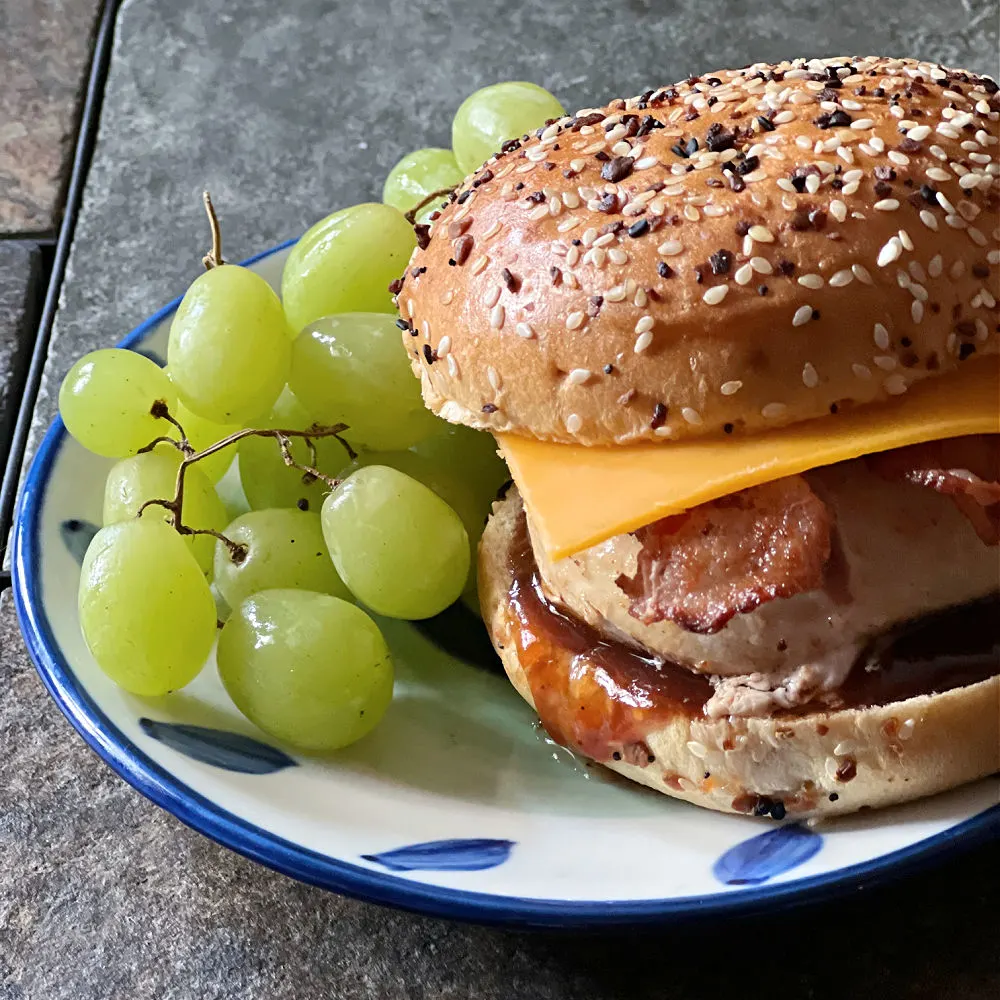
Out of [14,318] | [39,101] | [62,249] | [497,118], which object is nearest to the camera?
[497,118]

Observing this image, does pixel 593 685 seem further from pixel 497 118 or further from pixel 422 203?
pixel 497 118

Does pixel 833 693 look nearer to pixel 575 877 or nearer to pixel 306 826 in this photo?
pixel 575 877

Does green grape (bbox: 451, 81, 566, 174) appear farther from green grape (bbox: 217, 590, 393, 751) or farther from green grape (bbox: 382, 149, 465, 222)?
green grape (bbox: 217, 590, 393, 751)

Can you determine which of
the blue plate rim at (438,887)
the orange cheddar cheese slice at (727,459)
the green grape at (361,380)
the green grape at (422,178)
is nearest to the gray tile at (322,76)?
the green grape at (422,178)

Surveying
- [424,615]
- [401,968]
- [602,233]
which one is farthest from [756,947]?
[602,233]

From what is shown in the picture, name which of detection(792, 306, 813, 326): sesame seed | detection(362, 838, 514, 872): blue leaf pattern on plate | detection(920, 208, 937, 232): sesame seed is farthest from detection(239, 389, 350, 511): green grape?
detection(920, 208, 937, 232): sesame seed

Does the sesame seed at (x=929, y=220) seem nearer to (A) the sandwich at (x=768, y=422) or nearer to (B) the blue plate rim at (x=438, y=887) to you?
(A) the sandwich at (x=768, y=422)

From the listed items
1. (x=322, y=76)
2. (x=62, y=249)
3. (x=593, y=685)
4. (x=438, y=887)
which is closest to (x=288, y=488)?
(x=593, y=685)
